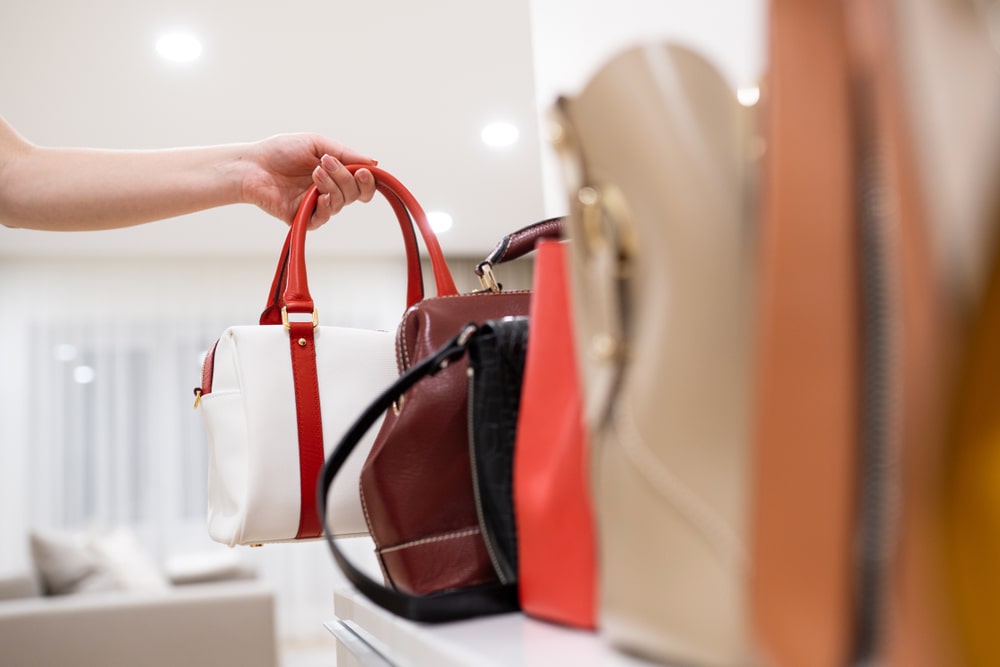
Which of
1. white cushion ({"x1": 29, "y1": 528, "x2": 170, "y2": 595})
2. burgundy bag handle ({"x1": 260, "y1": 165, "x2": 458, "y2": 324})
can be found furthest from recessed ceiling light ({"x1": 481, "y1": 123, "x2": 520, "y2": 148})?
burgundy bag handle ({"x1": 260, "y1": 165, "x2": 458, "y2": 324})

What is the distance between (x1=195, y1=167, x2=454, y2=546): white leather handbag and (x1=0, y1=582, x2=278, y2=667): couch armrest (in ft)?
6.22

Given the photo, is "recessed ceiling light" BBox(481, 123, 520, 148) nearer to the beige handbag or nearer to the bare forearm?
the bare forearm

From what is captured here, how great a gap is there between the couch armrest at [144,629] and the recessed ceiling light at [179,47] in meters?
1.89

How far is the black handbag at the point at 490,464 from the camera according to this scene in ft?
1.40

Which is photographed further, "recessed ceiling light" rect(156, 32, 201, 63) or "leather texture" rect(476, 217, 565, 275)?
"recessed ceiling light" rect(156, 32, 201, 63)

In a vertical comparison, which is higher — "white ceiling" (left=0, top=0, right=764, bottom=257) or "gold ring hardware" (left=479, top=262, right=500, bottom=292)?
"white ceiling" (left=0, top=0, right=764, bottom=257)

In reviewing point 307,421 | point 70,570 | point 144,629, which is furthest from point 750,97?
point 70,570

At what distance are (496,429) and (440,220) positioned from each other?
4.78 m

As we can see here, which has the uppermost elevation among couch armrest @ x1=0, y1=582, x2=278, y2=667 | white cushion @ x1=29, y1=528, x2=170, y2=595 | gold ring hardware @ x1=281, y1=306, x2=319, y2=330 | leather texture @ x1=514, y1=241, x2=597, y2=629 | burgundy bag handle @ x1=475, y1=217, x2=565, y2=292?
burgundy bag handle @ x1=475, y1=217, x2=565, y2=292

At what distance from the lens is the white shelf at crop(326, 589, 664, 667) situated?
310mm

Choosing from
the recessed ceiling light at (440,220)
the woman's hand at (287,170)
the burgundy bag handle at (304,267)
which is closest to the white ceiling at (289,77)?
the recessed ceiling light at (440,220)

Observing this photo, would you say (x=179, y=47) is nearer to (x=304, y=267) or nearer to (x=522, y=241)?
(x=304, y=267)

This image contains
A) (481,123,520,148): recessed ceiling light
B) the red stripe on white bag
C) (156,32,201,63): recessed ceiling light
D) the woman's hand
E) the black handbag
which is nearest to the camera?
the black handbag

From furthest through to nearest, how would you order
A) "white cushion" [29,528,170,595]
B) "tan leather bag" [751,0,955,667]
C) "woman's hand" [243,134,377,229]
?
"white cushion" [29,528,170,595] < "woman's hand" [243,134,377,229] < "tan leather bag" [751,0,955,667]
